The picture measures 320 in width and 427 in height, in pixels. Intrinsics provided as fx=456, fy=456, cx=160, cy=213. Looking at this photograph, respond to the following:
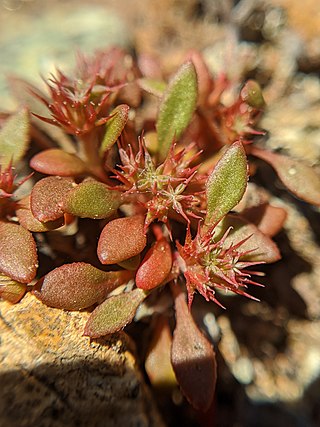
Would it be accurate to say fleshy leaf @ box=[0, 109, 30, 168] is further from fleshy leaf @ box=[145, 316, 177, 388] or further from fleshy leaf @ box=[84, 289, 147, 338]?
fleshy leaf @ box=[145, 316, 177, 388]

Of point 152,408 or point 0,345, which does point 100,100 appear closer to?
point 0,345

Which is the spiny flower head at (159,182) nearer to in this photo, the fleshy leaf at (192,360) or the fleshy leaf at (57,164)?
the fleshy leaf at (57,164)

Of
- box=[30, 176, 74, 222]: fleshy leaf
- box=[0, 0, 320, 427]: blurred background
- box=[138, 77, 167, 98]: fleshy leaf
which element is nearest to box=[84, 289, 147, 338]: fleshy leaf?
box=[30, 176, 74, 222]: fleshy leaf

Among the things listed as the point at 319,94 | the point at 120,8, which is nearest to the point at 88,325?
the point at 319,94

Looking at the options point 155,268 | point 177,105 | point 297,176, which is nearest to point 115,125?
point 177,105

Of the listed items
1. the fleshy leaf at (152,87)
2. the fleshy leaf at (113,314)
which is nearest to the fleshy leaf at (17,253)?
the fleshy leaf at (113,314)

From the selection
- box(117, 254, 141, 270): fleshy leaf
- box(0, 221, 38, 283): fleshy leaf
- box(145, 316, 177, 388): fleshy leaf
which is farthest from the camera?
box(145, 316, 177, 388): fleshy leaf

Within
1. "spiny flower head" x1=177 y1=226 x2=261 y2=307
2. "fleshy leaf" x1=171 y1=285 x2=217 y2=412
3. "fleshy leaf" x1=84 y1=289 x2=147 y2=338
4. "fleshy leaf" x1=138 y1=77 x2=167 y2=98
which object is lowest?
"fleshy leaf" x1=171 y1=285 x2=217 y2=412

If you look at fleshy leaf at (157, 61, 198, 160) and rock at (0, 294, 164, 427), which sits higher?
fleshy leaf at (157, 61, 198, 160)
